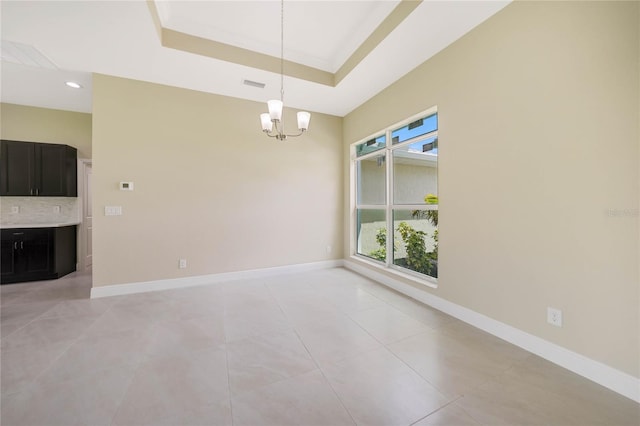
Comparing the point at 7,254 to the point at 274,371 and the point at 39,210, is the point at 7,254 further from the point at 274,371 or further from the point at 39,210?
the point at 274,371

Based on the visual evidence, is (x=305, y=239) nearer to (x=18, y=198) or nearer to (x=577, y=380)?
(x=577, y=380)

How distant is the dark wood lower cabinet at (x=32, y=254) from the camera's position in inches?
146

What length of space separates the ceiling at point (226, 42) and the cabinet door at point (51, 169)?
85 centimetres

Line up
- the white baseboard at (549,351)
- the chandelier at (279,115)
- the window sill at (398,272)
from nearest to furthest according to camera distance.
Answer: the white baseboard at (549,351), the chandelier at (279,115), the window sill at (398,272)

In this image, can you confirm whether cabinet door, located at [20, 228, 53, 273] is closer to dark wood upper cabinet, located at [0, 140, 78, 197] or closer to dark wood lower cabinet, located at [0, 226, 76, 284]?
dark wood lower cabinet, located at [0, 226, 76, 284]

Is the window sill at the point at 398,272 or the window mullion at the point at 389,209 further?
the window mullion at the point at 389,209

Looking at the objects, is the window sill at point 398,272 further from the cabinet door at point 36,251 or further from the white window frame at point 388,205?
the cabinet door at point 36,251

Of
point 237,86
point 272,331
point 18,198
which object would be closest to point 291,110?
point 237,86

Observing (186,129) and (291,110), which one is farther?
(291,110)

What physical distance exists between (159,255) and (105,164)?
4.69 feet

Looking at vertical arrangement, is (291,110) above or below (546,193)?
above

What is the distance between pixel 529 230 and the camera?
6.64ft

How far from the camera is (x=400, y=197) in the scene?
3.65 m

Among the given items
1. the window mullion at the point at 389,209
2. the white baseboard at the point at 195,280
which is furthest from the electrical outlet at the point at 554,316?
the white baseboard at the point at 195,280
